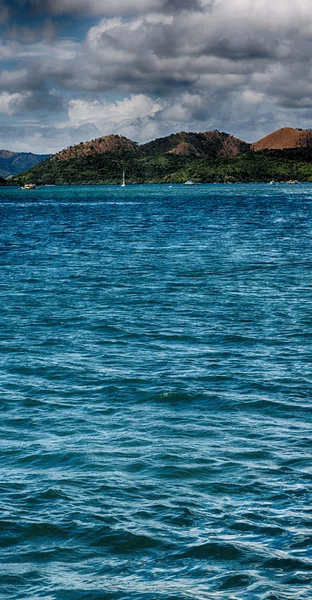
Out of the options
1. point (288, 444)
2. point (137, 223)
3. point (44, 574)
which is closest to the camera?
point (44, 574)

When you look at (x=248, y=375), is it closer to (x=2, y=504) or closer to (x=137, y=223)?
(x=2, y=504)

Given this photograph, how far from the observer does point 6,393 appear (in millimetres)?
20312

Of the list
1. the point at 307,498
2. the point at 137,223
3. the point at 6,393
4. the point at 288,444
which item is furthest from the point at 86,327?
the point at 137,223

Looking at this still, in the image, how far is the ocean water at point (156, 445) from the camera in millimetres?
11211

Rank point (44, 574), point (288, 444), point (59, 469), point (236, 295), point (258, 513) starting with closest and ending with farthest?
point (44, 574), point (258, 513), point (59, 469), point (288, 444), point (236, 295)

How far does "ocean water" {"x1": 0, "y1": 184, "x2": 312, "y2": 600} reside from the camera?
441 inches

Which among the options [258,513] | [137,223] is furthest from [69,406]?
[137,223]

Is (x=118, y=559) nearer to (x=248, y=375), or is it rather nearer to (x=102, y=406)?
(x=102, y=406)

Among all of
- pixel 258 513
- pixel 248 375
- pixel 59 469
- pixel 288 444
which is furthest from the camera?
pixel 248 375

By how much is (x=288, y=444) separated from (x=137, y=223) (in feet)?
277

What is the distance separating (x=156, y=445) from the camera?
16.2 meters

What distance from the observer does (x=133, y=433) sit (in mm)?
17031

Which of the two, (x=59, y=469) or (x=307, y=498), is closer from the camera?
(x=307, y=498)

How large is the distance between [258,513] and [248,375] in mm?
9094
